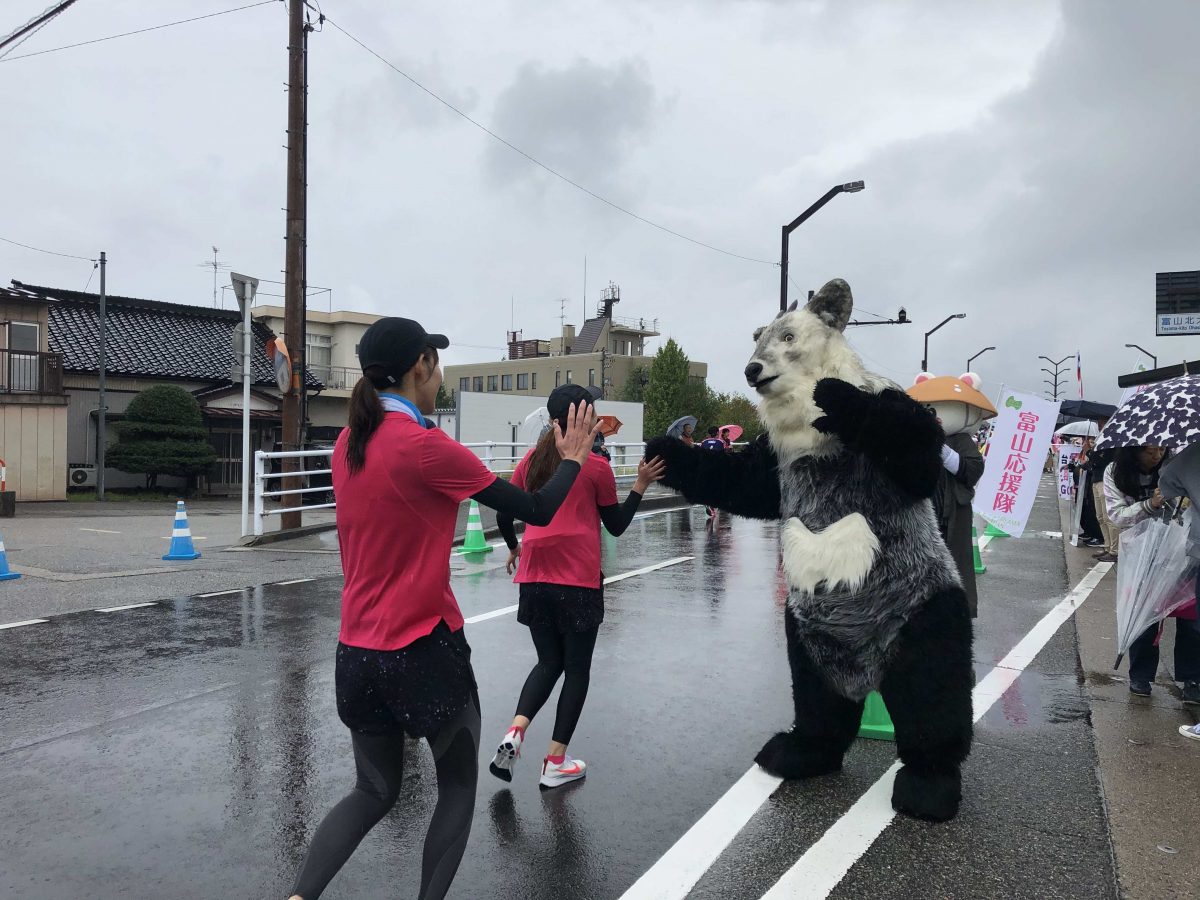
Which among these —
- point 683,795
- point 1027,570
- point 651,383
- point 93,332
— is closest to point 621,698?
point 683,795

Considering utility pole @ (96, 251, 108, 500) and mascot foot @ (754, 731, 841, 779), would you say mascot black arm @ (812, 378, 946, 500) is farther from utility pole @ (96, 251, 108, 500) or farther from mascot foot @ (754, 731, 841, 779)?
utility pole @ (96, 251, 108, 500)

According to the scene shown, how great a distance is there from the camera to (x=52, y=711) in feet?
16.3

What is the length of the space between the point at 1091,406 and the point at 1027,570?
4906mm

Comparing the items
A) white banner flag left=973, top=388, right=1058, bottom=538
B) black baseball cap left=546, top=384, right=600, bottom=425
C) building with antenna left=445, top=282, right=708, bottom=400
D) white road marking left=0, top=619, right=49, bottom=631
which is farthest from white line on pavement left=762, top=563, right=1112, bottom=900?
building with antenna left=445, top=282, right=708, bottom=400

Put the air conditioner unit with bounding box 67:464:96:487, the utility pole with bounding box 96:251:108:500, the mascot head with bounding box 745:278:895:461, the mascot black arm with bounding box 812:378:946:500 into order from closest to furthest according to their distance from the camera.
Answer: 1. the mascot black arm with bounding box 812:378:946:500
2. the mascot head with bounding box 745:278:895:461
3. the utility pole with bounding box 96:251:108:500
4. the air conditioner unit with bounding box 67:464:96:487

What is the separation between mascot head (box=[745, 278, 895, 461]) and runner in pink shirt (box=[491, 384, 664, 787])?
0.61 m

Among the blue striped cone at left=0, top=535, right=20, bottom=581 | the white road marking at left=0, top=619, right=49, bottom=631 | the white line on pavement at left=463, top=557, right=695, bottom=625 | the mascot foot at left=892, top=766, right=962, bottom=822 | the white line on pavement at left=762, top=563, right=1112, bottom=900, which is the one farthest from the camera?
the blue striped cone at left=0, top=535, right=20, bottom=581

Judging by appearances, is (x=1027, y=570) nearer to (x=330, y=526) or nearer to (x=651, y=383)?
(x=330, y=526)

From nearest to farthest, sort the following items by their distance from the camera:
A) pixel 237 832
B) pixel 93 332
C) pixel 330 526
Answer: pixel 237 832, pixel 330 526, pixel 93 332

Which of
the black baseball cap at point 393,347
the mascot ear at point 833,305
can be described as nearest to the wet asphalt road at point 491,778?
the black baseball cap at point 393,347

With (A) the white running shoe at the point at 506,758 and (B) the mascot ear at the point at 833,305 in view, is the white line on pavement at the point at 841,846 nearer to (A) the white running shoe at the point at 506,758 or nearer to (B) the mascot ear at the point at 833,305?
(A) the white running shoe at the point at 506,758

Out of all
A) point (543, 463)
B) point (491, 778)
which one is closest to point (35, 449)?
point (491, 778)

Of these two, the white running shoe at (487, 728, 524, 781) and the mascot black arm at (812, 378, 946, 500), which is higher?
the mascot black arm at (812, 378, 946, 500)

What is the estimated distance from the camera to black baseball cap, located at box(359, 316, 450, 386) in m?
2.58
